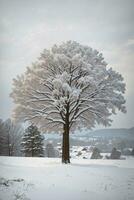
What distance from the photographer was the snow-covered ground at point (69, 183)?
458 centimetres

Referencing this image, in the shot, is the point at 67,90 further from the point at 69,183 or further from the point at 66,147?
the point at 69,183

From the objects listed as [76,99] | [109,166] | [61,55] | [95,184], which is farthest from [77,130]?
[95,184]

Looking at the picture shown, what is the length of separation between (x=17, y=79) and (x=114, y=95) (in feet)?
7.89

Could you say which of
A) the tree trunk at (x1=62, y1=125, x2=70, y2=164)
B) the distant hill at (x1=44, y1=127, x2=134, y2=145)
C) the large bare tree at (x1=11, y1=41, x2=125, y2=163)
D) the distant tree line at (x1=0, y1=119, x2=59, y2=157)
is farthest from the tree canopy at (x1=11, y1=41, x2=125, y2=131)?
the distant tree line at (x1=0, y1=119, x2=59, y2=157)

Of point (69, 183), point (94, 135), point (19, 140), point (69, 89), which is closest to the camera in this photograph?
point (69, 183)

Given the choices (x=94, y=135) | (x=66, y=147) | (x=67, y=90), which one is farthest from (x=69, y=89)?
(x=66, y=147)

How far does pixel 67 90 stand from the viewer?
21.2 ft

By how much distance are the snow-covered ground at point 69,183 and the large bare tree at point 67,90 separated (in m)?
1.38

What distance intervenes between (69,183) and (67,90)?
88.4 inches

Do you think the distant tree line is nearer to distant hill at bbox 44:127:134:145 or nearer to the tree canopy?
distant hill at bbox 44:127:134:145

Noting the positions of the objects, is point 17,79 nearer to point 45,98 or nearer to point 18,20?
point 45,98

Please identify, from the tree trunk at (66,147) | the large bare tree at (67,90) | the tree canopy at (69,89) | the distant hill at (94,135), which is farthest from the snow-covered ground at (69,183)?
the tree canopy at (69,89)

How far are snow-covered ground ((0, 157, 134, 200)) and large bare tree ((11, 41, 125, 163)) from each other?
4.54 feet

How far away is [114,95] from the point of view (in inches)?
276
